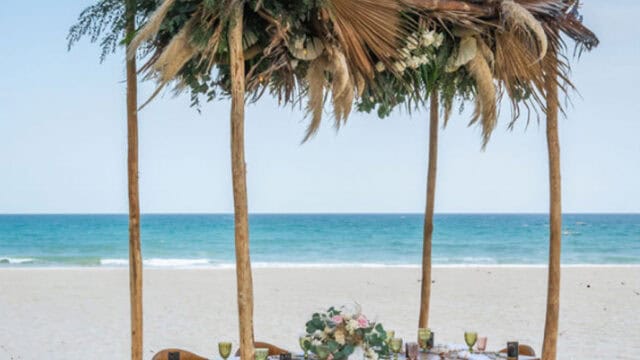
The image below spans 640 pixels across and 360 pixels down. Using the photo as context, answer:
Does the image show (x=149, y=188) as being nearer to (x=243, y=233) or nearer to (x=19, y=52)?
(x=19, y=52)

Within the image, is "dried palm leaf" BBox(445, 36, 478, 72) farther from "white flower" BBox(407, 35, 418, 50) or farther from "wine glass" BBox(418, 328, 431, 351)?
"wine glass" BBox(418, 328, 431, 351)

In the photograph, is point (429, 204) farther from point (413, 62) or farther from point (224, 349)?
point (224, 349)

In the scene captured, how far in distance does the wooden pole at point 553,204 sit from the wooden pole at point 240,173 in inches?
73.3

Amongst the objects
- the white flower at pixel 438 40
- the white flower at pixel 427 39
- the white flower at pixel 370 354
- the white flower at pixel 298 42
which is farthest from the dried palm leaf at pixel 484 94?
the white flower at pixel 370 354

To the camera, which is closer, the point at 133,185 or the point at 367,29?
the point at 367,29

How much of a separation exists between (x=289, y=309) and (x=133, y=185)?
23.8 feet

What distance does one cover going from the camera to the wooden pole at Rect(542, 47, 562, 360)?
509 centimetres

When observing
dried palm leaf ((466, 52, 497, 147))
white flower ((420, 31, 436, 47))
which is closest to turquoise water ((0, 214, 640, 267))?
dried palm leaf ((466, 52, 497, 147))

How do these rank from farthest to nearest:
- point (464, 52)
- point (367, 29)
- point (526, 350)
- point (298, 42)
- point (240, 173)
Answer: point (526, 350) < point (464, 52) < point (367, 29) < point (298, 42) < point (240, 173)

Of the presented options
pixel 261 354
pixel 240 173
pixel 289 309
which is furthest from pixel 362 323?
pixel 289 309

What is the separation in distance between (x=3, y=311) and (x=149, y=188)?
24.5 metres

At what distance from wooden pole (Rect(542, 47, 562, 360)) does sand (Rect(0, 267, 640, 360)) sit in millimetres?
3120

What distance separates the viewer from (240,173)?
13.5ft

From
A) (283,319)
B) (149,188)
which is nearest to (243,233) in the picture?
(283,319)
